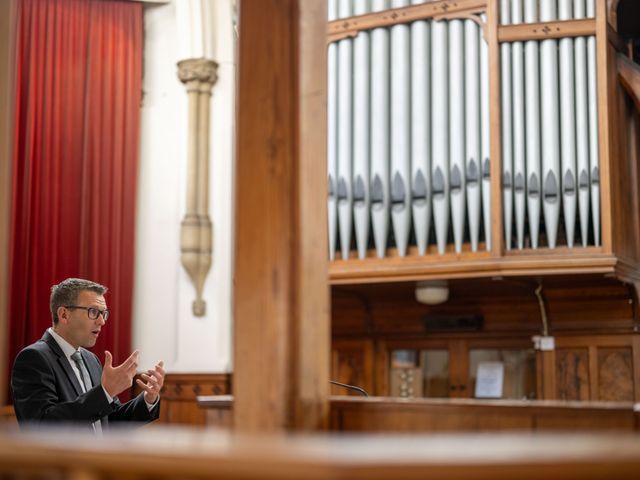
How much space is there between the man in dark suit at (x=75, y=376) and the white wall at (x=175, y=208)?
2233 mm

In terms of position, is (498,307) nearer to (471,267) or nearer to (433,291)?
(433,291)

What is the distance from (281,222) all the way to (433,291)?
12.5 feet

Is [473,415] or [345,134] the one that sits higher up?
[345,134]

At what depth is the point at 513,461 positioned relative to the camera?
5.28 ft

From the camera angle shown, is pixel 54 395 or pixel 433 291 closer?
pixel 54 395

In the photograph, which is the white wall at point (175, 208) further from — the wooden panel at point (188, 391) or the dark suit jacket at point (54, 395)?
the dark suit jacket at point (54, 395)

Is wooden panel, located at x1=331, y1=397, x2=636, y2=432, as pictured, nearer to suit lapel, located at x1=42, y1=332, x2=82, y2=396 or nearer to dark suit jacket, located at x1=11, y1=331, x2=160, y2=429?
dark suit jacket, located at x1=11, y1=331, x2=160, y2=429

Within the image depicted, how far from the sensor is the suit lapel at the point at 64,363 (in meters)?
4.43

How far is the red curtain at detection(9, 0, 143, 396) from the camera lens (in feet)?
22.4

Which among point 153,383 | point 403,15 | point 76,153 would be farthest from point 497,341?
point 76,153

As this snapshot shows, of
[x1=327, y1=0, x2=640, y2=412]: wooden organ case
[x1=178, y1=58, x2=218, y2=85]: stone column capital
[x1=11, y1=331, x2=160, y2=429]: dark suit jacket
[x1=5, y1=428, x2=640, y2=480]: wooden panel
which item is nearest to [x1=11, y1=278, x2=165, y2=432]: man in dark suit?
[x1=11, y1=331, x2=160, y2=429]: dark suit jacket

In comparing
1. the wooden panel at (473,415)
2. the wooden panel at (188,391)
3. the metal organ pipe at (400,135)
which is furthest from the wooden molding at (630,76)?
the wooden panel at (473,415)

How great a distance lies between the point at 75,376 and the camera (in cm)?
449

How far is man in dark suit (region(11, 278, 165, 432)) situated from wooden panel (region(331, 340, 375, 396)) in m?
2.56
